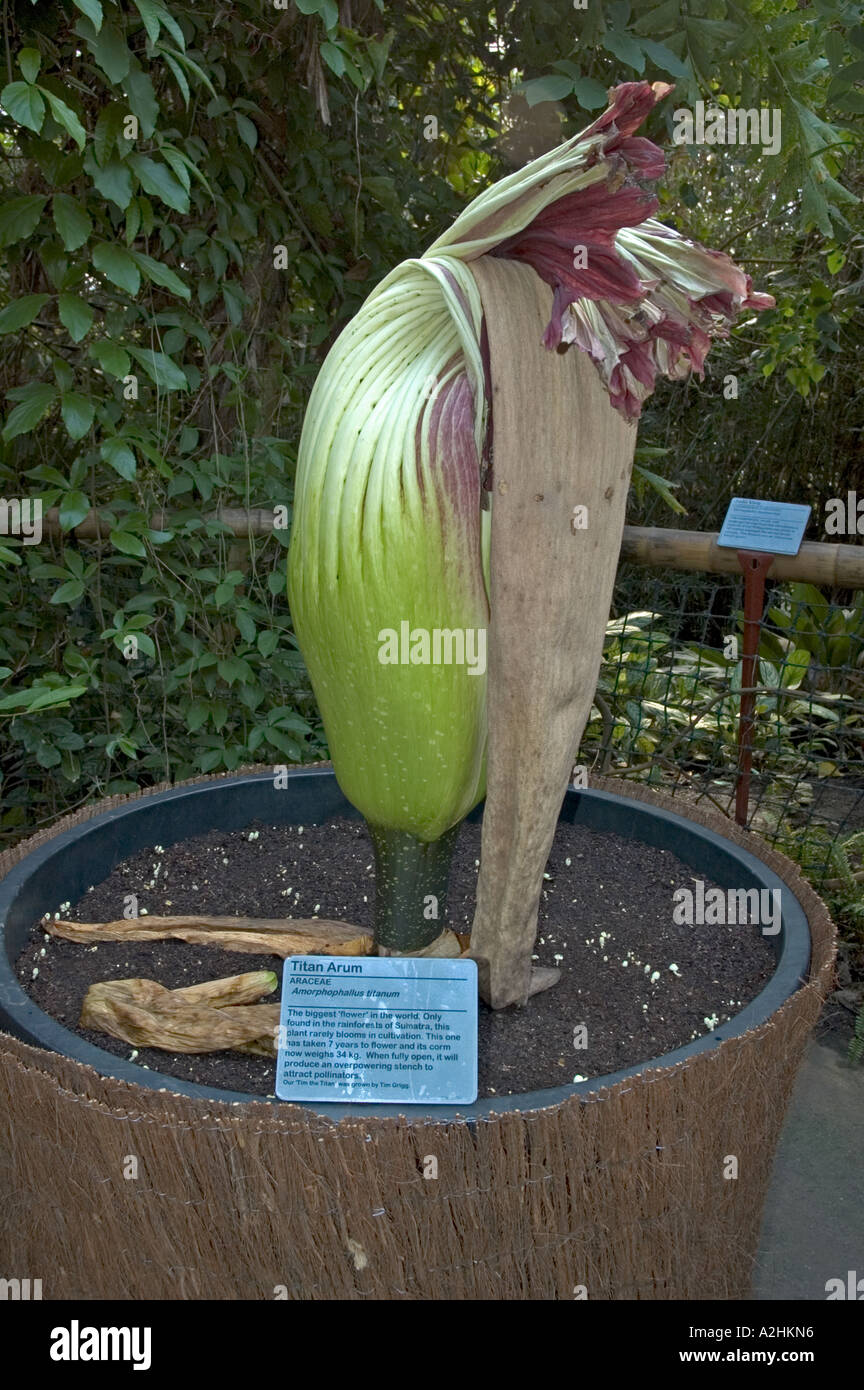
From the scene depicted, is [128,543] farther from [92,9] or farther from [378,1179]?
[378,1179]

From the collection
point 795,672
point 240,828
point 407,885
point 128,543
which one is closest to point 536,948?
point 407,885

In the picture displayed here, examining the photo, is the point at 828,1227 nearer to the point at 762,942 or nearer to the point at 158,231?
the point at 762,942

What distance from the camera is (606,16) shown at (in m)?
2.20

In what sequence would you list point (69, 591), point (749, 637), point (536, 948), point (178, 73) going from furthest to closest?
point (749, 637) → point (69, 591) → point (178, 73) → point (536, 948)

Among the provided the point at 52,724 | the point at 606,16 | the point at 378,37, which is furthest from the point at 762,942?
the point at 378,37

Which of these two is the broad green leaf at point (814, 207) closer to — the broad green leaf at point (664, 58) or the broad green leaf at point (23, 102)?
the broad green leaf at point (664, 58)

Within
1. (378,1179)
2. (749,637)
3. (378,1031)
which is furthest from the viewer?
(749,637)

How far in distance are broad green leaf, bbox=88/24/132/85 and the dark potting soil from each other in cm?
116

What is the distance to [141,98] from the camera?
71.7 inches

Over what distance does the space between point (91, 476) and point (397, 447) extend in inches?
56.0

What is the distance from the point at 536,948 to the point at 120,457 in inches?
45.5

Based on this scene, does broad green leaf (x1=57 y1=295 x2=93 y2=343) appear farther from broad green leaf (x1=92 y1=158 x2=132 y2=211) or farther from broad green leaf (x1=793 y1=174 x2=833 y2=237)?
broad green leaf (x1=793 y1=174 x2=833 y2=237)

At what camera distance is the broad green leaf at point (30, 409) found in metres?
1.98

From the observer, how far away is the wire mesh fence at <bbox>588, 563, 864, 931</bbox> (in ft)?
9.43
